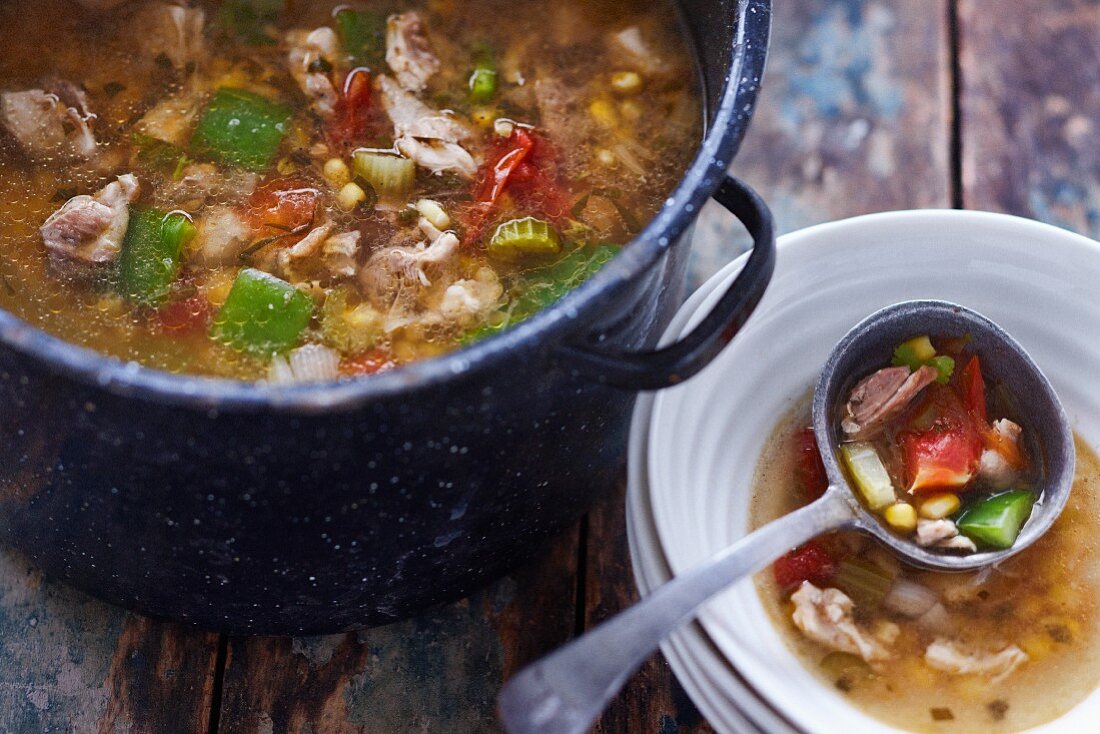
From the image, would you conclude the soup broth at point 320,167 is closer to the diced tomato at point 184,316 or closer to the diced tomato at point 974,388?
the diced tomato at point 184,316

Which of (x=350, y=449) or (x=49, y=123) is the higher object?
(x=350, y=449)

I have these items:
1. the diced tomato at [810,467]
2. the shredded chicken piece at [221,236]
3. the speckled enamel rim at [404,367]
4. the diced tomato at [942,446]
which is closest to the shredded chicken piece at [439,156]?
the shredded chicken piece at [221,236]

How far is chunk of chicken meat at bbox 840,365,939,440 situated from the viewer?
147cm

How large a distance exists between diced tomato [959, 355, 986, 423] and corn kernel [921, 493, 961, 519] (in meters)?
0.14

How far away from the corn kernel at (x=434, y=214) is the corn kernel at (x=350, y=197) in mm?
83

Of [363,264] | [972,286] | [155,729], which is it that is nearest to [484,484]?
[363,264]

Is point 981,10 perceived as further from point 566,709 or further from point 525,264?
point 566,709

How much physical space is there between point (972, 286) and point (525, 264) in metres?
0.63

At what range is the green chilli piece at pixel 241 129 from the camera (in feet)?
5.17

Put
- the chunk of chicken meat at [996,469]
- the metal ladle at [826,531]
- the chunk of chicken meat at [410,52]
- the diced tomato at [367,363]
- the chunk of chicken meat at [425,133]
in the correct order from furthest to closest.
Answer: the chunk of chicken meat at [410,52] < the chunk of chicken meat at [425,133] < the chunk of chicken meat at [996,469] < the diced tomato at [367,363] < the metal ladle at [826,531]

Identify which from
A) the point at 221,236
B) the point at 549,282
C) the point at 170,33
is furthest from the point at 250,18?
the point at 549,282

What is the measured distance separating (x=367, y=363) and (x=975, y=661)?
2.73 feet

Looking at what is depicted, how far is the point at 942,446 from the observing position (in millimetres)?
1449

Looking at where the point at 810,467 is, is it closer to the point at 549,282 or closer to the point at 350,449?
the point at 549,282
